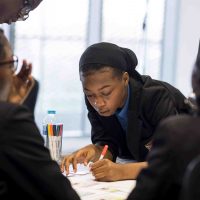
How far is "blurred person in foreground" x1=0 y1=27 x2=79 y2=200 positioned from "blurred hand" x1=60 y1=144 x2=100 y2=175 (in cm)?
83

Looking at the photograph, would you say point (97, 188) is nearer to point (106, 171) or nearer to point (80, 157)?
point (106, 171)

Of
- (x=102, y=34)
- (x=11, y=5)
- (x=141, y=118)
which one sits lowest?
(x=141, y=118)

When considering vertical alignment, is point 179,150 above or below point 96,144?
above

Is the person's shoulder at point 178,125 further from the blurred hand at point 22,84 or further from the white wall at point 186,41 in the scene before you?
the white wall at point 186,41

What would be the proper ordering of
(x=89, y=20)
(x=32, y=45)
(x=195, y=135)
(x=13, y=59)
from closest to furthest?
(x=195, y=135)
(x=13, y=59)
(x=32, y=45)
(x=89, y=20)

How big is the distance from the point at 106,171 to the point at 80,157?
0.96ft

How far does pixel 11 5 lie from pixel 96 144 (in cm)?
83

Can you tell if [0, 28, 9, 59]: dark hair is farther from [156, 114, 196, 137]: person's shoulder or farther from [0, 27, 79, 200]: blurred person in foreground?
[156, 114, 196, 137]: person's shoulder

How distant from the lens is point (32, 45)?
3.18 metres

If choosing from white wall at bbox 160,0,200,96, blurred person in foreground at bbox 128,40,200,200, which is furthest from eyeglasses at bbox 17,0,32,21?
white wall at bbox 160,0,200,96

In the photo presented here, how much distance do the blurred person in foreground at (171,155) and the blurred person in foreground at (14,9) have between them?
3.41 ft

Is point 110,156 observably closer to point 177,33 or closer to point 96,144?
point 96,144

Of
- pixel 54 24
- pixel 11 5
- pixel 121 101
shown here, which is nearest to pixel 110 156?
pixel 121 101

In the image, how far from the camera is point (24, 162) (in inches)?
41.6
